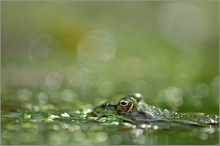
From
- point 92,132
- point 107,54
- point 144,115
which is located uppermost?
point 107,54

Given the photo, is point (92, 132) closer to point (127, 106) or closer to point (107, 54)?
point (127, 106)

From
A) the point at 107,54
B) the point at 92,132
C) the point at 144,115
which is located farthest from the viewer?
the point at 107,54

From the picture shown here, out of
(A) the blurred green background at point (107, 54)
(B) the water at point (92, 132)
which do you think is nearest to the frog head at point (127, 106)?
(B) the water at point (92, 132)

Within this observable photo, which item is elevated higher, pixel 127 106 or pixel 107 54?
pixel 107 54

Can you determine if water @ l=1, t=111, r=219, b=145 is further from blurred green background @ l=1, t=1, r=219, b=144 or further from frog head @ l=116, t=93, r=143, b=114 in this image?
blurred green background @ l=1, t=1, r=219, b=144

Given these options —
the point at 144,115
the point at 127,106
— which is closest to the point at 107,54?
the point at 127,106

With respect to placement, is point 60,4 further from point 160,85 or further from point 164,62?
point 160,85

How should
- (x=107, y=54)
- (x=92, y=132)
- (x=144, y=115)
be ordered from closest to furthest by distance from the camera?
(x=92, y=132) < (x=144, y=115) < (x=107, y=54)

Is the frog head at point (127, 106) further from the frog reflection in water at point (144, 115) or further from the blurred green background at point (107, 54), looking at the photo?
the blurred green background at point (107, 54)
